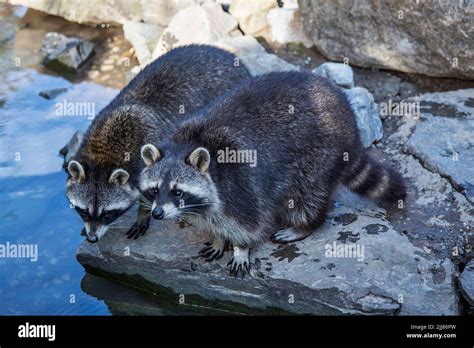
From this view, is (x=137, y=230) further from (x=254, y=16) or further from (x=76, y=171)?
(x=254, y=16)

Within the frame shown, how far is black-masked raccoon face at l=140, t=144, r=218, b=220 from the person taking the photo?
5176 millimetres

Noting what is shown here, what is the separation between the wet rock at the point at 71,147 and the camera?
722 centimetres

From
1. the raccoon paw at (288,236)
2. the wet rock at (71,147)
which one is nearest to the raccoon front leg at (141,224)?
the raccoon paw at (288,236)

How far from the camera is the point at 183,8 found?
8953mm

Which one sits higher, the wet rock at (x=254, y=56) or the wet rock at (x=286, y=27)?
the wet rock at (x=286, y=27)

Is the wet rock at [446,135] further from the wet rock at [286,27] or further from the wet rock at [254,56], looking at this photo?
the wet rock at [286,27]

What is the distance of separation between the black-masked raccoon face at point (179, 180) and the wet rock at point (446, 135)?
2.08 m

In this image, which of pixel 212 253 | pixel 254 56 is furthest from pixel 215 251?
pixel 254 56

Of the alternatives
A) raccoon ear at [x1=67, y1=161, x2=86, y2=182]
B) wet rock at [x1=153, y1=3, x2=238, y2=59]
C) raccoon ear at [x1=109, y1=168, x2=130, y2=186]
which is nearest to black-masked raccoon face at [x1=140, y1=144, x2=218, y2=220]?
raccoon ear at [x1=109, y1=168, x2=130, y2=186]

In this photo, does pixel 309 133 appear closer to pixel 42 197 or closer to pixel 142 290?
pixel 142 290

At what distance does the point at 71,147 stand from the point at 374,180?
308 centimetres

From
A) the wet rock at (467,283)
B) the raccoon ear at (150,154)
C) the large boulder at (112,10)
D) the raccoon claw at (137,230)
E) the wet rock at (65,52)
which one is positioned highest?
the large boulder at (112,10)
